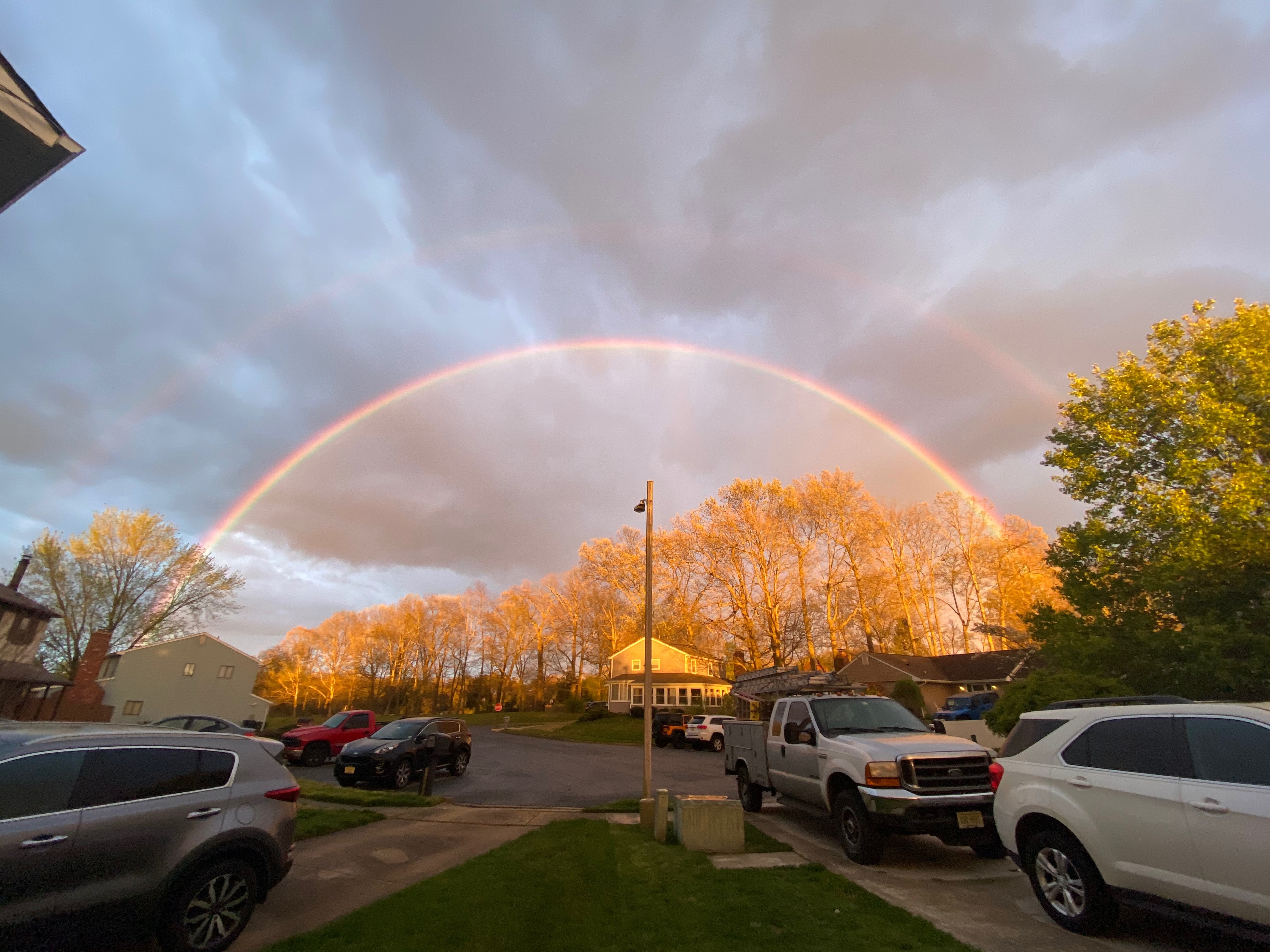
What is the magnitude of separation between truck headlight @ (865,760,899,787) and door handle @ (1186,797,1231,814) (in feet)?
10.7

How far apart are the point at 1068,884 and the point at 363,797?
12.6 metres

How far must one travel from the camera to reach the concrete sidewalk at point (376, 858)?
18.0ft

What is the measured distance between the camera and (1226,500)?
1550 cm

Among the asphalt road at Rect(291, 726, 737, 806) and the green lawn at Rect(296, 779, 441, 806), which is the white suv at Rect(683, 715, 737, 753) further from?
the green lawn at Rect(296, 779, 441, 806)

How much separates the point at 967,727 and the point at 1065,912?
1836 cm

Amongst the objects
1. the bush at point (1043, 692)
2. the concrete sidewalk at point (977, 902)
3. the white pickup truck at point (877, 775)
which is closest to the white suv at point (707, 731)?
the bush at point (1043, 692)

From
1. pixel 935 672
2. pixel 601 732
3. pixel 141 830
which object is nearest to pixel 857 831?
pixel 141 830

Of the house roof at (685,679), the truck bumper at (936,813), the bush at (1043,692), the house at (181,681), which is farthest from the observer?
the house roof at (685,679)

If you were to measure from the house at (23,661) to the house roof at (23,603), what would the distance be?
0.10ft

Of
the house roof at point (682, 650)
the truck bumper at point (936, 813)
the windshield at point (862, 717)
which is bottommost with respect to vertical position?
the truck bumper at point (936, 813)

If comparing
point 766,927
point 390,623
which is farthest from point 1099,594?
point 390,623

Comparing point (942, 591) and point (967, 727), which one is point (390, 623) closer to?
point (942, 591)

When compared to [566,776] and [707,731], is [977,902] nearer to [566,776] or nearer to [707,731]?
[566,776]

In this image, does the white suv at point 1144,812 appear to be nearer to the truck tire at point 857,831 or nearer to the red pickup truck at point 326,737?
the truck tire at point 857,831
